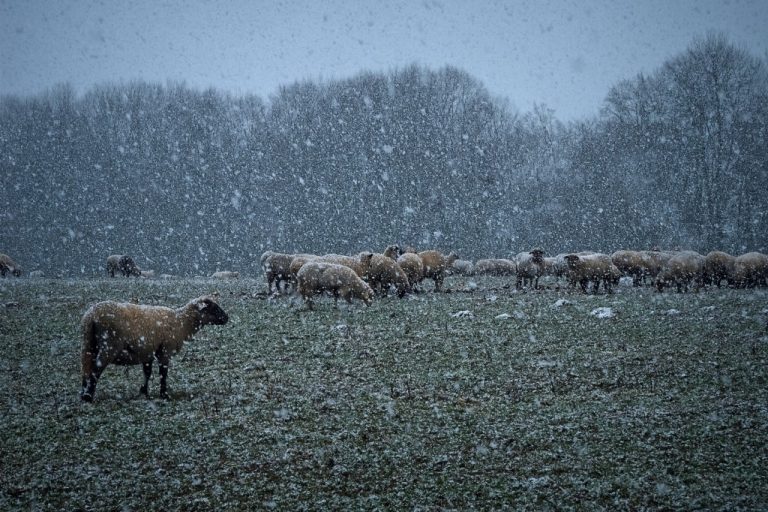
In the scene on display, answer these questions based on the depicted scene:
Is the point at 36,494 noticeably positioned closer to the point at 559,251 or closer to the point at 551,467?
the point at 551,467

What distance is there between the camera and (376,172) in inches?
2181

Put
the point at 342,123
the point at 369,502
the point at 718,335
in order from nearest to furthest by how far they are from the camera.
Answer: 1. the point at 369,502
2. the point at 718,335
3. the point at 342,123

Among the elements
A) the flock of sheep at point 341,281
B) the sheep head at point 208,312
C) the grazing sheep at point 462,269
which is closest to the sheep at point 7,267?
the flock of sheep at point 341,281

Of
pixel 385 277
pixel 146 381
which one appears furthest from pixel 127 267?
pixel 146 381

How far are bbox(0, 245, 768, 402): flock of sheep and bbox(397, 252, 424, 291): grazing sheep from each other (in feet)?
0.14

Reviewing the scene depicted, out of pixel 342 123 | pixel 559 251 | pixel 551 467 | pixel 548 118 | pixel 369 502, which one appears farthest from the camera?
pixel 548 118

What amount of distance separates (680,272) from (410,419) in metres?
18.9

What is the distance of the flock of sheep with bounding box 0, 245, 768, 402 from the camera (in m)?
10.6

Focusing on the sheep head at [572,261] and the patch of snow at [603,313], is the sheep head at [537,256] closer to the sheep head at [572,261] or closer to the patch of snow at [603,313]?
the sheep head at [572,261]

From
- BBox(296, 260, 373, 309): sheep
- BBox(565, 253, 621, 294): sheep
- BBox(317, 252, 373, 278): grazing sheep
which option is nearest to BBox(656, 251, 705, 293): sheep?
BBox(565, 253, 621, 294): sheep

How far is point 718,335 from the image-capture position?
544 inches

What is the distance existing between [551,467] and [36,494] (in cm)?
635

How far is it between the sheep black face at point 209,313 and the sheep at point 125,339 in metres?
0.64

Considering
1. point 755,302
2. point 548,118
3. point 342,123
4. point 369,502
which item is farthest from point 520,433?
point 548,118
